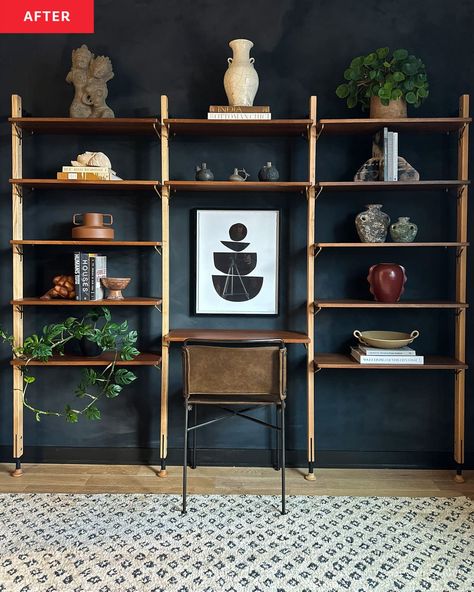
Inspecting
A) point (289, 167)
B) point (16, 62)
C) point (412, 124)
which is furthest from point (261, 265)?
point (16, 62)

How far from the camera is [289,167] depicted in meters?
3.05

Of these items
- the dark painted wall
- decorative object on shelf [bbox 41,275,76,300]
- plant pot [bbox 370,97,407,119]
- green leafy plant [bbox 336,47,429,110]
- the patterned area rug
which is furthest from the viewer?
the dark painted wall

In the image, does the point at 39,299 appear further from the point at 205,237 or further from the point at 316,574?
the point at 316,574

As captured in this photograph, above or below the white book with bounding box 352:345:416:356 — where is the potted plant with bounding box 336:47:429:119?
above

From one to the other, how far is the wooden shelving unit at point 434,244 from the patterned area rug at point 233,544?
68 centimetres

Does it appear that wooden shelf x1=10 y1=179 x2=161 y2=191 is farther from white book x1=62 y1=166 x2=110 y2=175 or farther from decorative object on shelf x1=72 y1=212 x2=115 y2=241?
decorative object on shelf x1=72 y1=212 x2=115 y2=241

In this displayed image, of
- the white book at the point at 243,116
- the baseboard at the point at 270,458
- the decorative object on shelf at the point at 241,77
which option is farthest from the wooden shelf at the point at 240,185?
the baseboard at the point at 270,458

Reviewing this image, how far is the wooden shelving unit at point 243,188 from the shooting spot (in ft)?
9.05

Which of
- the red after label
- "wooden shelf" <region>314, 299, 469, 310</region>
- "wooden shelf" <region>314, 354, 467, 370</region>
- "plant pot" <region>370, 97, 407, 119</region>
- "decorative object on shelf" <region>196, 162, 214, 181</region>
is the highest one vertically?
the red after label

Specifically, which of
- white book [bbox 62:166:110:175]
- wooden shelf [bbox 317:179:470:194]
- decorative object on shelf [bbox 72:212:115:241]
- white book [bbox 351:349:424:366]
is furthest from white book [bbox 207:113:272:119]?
white book [bbox 351:349:424:366]

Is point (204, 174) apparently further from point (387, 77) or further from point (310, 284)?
point (387, 77)

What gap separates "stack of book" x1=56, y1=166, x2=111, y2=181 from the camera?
2.79 m

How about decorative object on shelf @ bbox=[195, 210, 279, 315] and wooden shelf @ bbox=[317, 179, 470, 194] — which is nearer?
wooden shelf @ bbox=[317, 179, 470, 194]

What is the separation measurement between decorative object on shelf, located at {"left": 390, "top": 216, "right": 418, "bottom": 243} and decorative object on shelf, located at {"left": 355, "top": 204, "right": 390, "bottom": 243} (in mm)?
59
